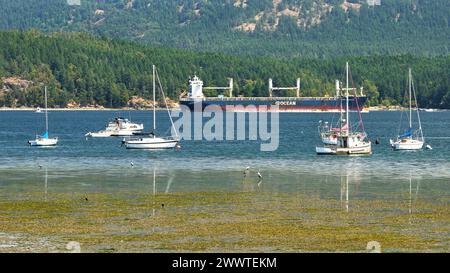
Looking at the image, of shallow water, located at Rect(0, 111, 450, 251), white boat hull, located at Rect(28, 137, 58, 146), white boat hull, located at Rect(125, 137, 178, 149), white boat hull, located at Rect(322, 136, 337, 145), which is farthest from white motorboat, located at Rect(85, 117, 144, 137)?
white boat hull, located at Rect(322, 136, 337, 145)

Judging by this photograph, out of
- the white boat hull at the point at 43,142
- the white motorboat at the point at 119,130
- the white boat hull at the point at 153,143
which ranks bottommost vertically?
the white motorboat at the point at 119,130

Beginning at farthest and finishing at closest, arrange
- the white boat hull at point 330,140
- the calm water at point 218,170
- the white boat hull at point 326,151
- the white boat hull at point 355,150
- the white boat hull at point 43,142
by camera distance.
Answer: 1. the white boat hull at point 43,142
2. the white boat hull at point 330,140
3. the white boat hull at point 326,151
4. the white boat hull at point 355,150
5. the calm water at point 218,170

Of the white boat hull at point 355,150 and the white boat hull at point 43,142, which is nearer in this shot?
the white boat hull at point 355,150

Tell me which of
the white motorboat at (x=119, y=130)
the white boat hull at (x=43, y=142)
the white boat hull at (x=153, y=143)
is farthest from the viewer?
the white motorboat at (x=119, y=130)

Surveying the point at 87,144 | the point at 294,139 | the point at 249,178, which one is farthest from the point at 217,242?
the point at 294,139

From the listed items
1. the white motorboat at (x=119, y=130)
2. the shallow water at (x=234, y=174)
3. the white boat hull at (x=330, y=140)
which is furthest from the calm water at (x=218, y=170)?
the white motorboat at (x=119, y=130)

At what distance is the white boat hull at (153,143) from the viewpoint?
12119cm

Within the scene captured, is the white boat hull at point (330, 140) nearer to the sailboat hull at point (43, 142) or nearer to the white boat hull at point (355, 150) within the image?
the white boat hull at point (355, 150)

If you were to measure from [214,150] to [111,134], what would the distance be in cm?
5178

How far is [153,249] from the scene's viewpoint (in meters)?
34.3

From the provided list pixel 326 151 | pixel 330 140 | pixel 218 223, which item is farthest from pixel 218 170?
pixel 330 140

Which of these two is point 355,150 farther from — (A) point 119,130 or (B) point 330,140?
(A) point 119,130

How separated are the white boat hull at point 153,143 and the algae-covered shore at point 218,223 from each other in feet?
206
